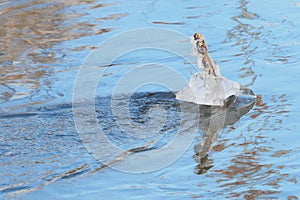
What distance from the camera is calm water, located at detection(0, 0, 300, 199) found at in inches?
172

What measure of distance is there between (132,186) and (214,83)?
1680mm

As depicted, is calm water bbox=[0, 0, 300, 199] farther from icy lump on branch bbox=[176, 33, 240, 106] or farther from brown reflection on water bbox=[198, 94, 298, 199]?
icy lump on branch bbox=[176, 33, 240, 106]

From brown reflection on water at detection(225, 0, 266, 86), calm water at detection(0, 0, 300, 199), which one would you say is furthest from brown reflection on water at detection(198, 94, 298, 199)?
brown reflection on water at detection(225, 0, 266, 86)

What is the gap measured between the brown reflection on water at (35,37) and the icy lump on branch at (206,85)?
1562 mm

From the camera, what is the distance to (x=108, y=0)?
33.4 ft

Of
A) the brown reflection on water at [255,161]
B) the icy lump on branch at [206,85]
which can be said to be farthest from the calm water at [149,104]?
the icy lump on branch at [206,85]

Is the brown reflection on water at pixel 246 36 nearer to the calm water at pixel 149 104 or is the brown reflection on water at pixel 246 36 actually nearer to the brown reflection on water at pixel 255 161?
the calm water at pixel 149 104

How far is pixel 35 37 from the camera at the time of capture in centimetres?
852

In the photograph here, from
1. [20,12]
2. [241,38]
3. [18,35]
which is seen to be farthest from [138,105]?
[20,12]

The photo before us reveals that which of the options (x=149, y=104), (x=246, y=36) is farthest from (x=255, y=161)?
(x=246, y=36)

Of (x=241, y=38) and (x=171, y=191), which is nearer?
(x=171, y=191)

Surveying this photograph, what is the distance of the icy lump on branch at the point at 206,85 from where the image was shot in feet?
18.7

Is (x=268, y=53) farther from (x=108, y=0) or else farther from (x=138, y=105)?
(x=108, y=0)

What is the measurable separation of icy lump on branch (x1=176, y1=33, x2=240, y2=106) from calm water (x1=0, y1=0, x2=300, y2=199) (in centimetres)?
13
